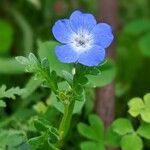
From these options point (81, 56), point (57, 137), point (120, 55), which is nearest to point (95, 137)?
point (57, 137)

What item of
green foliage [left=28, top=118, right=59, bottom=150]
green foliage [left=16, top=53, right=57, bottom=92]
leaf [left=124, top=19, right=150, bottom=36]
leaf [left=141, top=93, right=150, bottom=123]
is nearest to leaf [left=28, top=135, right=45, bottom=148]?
green foliage [left=28, top=118, right=59, bottom=150]

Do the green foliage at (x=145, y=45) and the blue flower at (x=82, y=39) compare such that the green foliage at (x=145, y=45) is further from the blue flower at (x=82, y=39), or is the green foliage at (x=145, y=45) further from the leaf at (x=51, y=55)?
the blue flower at (x=82, y=39)

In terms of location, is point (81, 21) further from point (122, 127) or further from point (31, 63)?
point (122, 127)

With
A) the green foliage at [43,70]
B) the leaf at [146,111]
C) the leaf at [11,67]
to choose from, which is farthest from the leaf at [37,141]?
the leaf at [11,67]

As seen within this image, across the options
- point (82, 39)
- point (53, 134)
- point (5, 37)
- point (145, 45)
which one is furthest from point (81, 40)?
point (5, 37)

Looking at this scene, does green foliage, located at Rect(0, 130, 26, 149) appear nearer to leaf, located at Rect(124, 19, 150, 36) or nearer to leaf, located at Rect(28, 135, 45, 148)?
leaf, located at Rect(28, 135, 45, 148)

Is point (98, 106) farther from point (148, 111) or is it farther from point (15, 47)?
point (15, 47)
